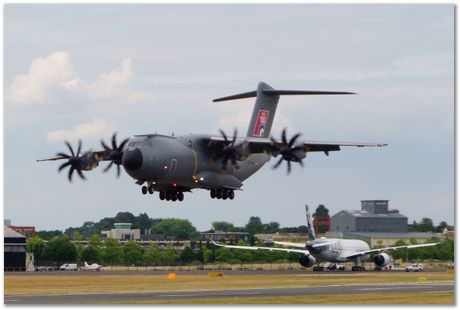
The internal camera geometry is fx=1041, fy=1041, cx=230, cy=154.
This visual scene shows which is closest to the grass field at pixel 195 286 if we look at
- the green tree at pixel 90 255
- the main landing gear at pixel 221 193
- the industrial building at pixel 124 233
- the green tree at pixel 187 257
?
the main landing gear at pixel 221 193

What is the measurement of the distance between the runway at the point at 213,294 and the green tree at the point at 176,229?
283ft

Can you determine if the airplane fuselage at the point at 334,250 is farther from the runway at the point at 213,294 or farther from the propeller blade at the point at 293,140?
the propeller blade at the point at 293,140

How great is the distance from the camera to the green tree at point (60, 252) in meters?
143

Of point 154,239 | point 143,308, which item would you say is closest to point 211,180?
point 143,308

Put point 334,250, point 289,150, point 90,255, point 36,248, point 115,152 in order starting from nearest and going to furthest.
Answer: point 289,150 → point 115,152 → point 334,250 → point 90,255 → point 36,248

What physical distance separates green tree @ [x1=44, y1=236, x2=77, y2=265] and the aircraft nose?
77.6 m

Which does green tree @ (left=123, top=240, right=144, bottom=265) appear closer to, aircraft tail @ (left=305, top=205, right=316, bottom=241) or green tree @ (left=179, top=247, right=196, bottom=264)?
green tree @ (left=179, top=247, right=196, bottom=264)

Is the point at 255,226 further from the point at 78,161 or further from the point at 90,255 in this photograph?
the point at 78,161

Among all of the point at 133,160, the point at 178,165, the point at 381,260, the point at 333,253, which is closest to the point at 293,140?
the point at 178,165

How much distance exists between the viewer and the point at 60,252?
142m

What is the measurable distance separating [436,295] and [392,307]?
10099mm

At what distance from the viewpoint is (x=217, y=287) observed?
2940 inches

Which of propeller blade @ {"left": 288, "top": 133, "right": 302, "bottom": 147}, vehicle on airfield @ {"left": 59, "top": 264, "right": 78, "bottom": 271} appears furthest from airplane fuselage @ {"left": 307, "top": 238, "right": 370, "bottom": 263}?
propeller blade @ {"left": 288, "top": 133, "right": 302, "bottom": 147}

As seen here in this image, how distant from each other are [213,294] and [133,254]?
3035 inches
